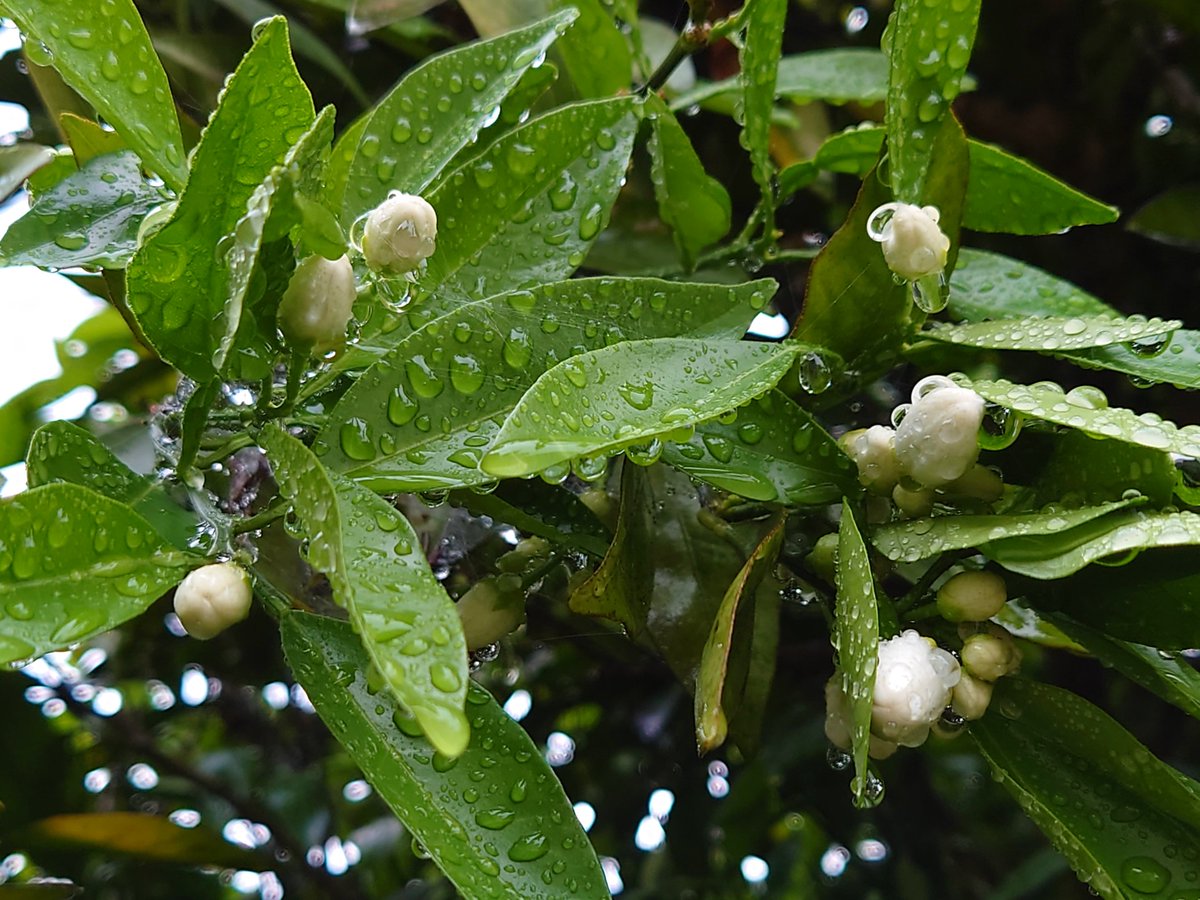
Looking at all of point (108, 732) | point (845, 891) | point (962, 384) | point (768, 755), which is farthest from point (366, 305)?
point (845, 891)

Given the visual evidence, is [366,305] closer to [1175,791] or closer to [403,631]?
[403,631]

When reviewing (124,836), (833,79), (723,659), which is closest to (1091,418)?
(723,659)

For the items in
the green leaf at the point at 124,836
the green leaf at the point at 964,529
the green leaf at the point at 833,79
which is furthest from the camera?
the green leaf at the point at 124,836

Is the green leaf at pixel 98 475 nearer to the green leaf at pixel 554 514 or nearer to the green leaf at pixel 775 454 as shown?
the green leaf at pixel 554 514

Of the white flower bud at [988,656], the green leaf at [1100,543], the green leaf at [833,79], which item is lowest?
the white flower bud at [988,656]

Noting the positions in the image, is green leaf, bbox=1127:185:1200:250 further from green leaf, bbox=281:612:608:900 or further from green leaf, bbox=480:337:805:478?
green leaf, bbox=281:612:608:900

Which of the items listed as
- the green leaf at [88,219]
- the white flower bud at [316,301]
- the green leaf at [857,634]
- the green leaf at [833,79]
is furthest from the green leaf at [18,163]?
the green leaf at [857,634]
